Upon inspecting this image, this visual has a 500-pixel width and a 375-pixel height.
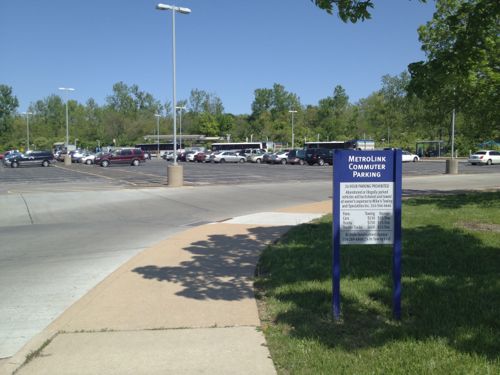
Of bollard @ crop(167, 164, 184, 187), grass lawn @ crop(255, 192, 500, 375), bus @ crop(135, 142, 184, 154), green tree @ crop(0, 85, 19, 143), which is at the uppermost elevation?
green tree @ crop(0, 85, 19, 143)

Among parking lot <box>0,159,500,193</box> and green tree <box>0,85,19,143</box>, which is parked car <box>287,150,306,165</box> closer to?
parking lot <box>0,159,500,193</box>

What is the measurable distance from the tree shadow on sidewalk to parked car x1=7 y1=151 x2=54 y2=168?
48079mm

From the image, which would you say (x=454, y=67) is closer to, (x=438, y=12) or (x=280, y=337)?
(x=280, y=337)

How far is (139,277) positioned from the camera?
7.32 metres

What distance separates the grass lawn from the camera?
4.21m

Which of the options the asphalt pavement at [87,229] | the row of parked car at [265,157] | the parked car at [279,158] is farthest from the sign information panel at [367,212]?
the parked car at [279,158]

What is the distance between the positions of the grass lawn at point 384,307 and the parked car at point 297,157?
152ft

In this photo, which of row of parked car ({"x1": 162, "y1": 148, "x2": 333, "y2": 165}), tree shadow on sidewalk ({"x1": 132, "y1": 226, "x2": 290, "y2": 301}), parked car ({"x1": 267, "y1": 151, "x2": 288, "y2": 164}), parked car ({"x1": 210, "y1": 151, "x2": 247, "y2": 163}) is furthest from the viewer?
parked car ({"x1": 210, "y1": 151, "x2": 247, "y2": 163})

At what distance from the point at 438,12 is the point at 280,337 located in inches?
545

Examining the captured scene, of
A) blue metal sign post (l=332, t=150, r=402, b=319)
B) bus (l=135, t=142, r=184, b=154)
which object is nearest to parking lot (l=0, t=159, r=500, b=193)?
blue metal sign post (l=332, t=150, r=402, b=319)

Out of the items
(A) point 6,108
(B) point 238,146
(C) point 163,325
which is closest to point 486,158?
(B) point 238,146

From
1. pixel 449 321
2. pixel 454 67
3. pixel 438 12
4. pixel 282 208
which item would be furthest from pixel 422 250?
pixel 438 12

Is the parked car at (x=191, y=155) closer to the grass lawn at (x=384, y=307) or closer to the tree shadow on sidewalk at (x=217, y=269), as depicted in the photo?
the tree shadow on sidewalk at (x=217, y=269)

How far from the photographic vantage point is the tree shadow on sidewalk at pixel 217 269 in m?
6.50
